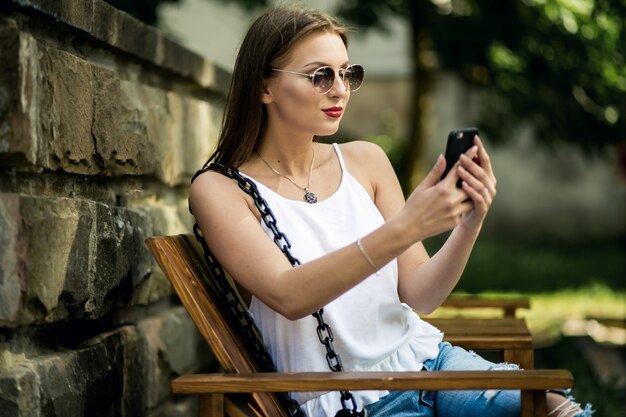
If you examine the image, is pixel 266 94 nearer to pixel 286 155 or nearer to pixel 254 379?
pixel 286 155

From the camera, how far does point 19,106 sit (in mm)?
2344

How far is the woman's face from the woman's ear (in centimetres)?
4

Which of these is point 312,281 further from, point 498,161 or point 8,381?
point 498,161

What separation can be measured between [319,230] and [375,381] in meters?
0.65

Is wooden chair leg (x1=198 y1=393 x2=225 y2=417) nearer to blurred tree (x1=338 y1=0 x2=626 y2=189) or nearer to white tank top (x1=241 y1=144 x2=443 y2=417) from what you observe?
white tank top (x1=241 y1=144 x2=443 y2=417)

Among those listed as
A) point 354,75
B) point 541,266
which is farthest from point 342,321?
point 541,266

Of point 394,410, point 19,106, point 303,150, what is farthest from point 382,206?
point 19,106

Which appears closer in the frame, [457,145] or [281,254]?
[457,145]

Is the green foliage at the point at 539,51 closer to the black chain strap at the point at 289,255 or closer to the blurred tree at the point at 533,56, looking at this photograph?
the blurred tree at the point at 533,56

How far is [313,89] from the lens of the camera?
300 centimetres

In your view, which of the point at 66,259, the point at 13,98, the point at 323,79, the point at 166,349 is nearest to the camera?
the point at 13,98

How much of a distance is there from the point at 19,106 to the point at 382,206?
128cm

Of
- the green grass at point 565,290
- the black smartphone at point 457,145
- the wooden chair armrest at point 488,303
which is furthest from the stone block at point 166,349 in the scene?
the green grass at point 565,290

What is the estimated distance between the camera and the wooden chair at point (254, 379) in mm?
2451
